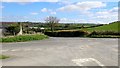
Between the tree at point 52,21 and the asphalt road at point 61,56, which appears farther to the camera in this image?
the tree at point 52,21

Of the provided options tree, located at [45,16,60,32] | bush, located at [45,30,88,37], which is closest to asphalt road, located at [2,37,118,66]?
bush, located at [45,30,88,37]

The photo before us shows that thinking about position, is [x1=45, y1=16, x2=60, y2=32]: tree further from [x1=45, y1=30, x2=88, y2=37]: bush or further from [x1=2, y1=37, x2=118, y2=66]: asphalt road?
[x1=2, y1=37, x2=118, y2=66]: asphalt road

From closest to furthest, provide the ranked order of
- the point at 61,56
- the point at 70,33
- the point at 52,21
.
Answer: the point at 61,56 → the point at 70,33 → the point at 52,21

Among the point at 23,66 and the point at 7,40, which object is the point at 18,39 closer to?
the point at 7,40

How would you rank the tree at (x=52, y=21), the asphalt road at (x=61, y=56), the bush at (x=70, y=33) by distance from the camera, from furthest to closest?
1. the tree at (x=52, y=21)
2. the bush at (x=70, y=33)
3. the asphalt road at (x=61, y=56)

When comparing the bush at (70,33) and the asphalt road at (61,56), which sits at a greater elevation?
the asphalt road at (61,56)

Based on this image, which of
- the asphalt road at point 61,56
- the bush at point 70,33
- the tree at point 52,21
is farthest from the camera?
the tree at point 52,21

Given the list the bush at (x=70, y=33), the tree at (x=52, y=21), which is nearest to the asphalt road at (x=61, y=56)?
the bush at (x=70, y=33)

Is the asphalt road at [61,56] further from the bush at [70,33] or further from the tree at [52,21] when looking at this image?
the tree at [52,21]

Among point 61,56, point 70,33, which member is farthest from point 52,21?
point 61,56

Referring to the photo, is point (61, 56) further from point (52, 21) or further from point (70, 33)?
point (52, 21)

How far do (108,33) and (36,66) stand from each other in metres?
40.0

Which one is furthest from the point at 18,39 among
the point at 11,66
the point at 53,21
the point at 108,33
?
the point at 53,21

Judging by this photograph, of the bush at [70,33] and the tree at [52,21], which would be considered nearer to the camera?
the bush at [70,33]
